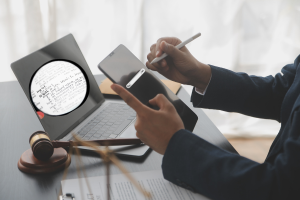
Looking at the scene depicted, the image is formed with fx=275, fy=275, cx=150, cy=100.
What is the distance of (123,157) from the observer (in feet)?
2.24

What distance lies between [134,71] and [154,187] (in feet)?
1.14

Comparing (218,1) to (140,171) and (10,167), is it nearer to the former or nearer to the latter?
(140,171)

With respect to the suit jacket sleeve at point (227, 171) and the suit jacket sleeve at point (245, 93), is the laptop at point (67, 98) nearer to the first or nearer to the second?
the suit jacket sleeve at point (227, 171)

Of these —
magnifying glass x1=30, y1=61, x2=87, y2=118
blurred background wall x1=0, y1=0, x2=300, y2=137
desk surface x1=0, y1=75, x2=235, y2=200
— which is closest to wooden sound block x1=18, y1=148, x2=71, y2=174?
desk surface x1=0, y1=75, x2=235, y2=200

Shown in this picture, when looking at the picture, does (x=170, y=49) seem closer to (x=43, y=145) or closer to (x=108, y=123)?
(x=108, y=123)

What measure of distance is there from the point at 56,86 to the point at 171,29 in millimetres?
1225

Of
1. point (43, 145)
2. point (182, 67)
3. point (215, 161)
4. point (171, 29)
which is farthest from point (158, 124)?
point (171, 29)

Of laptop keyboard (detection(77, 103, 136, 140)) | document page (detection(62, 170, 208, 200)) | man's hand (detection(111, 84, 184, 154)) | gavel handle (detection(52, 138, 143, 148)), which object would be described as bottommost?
document page (detection(62, 170, 208, 200))

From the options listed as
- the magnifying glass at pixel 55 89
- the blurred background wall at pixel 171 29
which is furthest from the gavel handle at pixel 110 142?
the blurred background wall at pixel 171 29

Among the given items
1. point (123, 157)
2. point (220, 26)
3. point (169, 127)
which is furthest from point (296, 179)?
point (220, 26)

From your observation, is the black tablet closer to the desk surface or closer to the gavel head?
the desk surface

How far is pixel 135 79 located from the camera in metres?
0.79

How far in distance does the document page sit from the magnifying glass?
0.24 m

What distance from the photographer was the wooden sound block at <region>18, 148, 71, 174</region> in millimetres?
620
